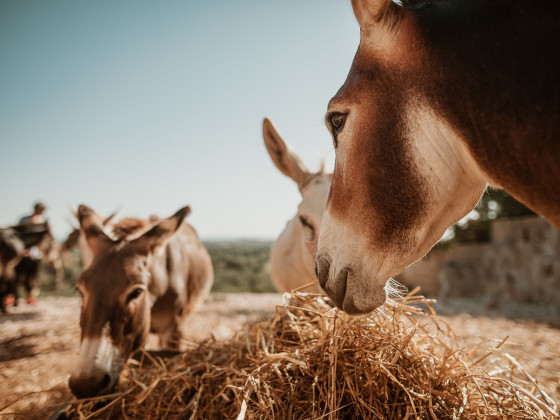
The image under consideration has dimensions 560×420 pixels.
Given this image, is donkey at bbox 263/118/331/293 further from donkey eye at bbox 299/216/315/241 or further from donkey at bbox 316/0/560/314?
donkey at bbox 316/0/560/314

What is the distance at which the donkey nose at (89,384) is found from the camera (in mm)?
1921

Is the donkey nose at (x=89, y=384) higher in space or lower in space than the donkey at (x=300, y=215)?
lower

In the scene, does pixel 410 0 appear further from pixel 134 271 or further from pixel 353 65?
pixel 134 271

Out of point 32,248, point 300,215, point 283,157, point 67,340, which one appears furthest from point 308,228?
point 32,248

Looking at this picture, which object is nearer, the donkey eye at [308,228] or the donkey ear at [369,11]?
the donkey ear at [369,11]

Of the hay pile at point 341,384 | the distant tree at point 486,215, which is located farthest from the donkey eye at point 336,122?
the distant tree at point 486,215

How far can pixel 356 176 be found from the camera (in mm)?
1113

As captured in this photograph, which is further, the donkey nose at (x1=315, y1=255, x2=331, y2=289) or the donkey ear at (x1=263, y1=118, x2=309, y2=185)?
the donkey ear at (x1=263, y1=118, x2=309, y2=185)

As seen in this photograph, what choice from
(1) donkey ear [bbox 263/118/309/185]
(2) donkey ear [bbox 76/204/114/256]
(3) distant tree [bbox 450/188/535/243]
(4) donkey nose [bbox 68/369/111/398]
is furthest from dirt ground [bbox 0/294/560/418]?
(3) distant tree [bbox 450/188/535/243]

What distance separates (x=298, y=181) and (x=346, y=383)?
2.07 metres

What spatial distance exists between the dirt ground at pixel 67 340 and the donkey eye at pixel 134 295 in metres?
0.61

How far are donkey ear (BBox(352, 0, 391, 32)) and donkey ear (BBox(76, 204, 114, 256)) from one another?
2399 mm

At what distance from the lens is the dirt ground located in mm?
2406

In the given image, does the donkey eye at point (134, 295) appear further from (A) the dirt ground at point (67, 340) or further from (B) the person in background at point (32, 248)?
(B) the person in background at point (32, 248)
